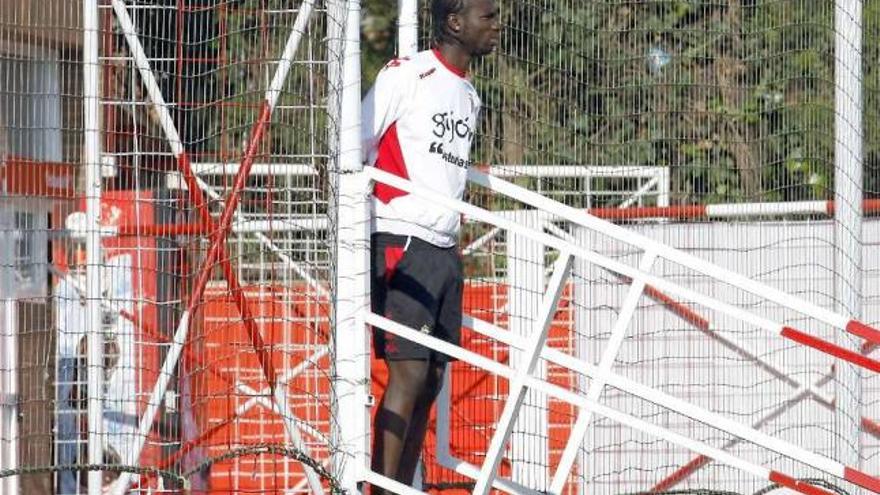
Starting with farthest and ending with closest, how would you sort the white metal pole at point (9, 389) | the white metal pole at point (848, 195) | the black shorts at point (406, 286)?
the white metal pole at point (848, 195) < the white metal pole at point (9, 389) < the black shorts at point (406, 286)

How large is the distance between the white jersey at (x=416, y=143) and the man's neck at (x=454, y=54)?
81 millimetres

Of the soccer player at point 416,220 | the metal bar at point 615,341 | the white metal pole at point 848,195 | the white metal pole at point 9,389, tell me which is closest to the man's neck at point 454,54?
the soccer player at point 416,220

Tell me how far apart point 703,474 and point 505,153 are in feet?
5.52

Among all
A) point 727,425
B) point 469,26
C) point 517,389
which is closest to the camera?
point 727,425

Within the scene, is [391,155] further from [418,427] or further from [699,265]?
[699,265]

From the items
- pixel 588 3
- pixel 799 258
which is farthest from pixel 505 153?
pixel 799 258

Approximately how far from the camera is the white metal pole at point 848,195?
308 inches

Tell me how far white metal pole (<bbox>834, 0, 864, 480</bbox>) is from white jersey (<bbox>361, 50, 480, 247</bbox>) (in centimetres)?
210

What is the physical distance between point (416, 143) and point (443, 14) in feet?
1.79

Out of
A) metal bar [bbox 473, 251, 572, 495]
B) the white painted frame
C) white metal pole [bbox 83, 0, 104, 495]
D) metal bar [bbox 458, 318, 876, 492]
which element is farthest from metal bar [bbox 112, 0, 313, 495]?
metal bar [bbox 458, 318, 876, 492]

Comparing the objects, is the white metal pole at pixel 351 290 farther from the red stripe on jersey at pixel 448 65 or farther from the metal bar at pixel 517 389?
the red stripe on jersey at pixel 448 65

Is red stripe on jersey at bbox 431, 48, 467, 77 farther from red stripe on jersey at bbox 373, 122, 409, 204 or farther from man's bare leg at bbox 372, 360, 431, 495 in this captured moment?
man's bare leg at bbox 372, 360, 431, 495

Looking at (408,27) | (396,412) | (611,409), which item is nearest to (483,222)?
(408,27)

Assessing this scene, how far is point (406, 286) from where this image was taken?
6.29 meters
